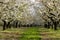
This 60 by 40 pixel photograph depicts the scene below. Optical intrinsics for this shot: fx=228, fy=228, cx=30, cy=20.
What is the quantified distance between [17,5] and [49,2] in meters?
9.78

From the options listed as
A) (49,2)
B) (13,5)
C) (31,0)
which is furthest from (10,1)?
(31,0)

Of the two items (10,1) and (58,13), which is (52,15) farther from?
(10,1)

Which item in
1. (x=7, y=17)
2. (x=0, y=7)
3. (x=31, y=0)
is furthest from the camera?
(x=31, y=0)

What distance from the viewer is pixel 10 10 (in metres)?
67.4

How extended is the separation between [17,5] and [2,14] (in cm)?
573

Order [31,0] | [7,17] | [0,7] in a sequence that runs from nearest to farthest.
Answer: [0,7]
[7,17]
[31,0]

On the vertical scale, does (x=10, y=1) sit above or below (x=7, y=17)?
above

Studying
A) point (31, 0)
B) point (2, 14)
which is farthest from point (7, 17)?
point (31, 0)

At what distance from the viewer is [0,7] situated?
64.1 metres

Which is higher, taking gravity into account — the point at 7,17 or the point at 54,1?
the point at 54,1

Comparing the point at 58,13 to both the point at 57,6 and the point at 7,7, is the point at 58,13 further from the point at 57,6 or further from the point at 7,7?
the point at 7,7

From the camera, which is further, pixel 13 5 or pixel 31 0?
pixel 31 0

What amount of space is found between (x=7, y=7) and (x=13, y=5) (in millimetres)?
1943

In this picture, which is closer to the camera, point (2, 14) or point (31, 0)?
point (2, 14)
